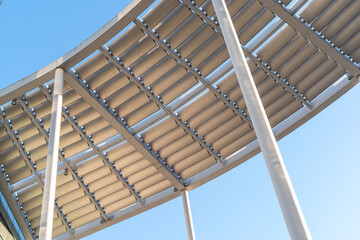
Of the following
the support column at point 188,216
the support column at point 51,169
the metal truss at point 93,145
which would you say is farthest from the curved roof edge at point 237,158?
the support column at point 51,169

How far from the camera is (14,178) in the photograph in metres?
22.8

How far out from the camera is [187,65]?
1864cm

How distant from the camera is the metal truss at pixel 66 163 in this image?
19391mm

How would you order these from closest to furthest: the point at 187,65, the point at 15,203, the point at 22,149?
the point at 187,65, the point at 22,149, the point at 15,203

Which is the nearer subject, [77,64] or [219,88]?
[77,64]

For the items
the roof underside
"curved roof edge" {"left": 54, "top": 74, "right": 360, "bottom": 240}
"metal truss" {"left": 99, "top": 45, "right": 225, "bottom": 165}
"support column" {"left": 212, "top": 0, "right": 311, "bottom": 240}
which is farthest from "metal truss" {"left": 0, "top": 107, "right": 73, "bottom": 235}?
"support column" {"left": 212, "top": 0, "right": 311, "bottom": 240}

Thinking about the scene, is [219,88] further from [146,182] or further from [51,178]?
[51,178]

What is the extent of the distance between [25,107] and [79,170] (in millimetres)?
5336

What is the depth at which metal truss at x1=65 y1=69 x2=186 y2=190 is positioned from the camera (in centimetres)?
1852

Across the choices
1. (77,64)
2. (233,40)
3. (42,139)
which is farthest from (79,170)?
(233,40)

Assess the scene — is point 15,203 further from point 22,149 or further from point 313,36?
point 313,36

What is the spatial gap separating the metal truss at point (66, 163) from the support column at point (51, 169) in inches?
130

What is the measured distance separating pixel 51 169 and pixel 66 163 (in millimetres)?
8082

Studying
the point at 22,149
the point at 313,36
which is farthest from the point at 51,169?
the point at 313,36
